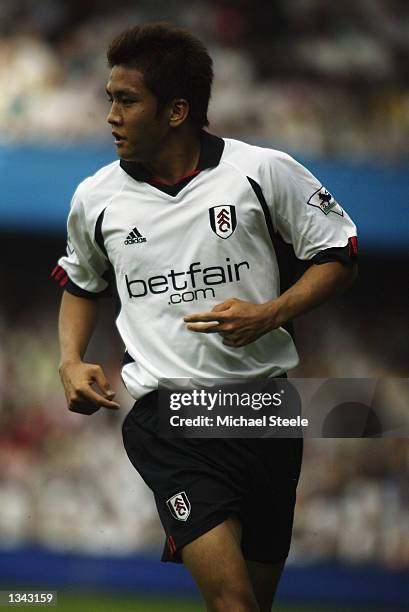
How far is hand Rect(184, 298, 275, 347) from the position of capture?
2.67 metres

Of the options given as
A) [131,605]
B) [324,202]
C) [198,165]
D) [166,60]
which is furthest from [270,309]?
[131,605]

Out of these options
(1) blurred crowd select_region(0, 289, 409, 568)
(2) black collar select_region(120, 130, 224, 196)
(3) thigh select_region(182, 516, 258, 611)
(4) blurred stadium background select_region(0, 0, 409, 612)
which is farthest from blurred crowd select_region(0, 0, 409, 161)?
(3) thigh select_region(182, 516, 258, 611)

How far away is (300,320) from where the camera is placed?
460 centimetres

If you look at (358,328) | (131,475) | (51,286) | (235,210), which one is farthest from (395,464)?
(235,210)

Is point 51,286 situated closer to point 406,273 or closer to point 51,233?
point 51,233

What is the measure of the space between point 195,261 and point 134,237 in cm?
18

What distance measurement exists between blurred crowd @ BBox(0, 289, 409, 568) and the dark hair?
1654mm

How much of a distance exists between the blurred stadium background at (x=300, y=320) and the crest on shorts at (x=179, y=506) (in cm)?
169

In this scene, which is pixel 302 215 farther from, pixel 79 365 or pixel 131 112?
pixel 79 365

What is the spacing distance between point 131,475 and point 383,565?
106 cm

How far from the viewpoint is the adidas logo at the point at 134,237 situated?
296cm

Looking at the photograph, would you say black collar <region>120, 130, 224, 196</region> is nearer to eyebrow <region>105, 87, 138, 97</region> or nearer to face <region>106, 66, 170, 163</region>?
face <region>106, 66, 170, 163</region>

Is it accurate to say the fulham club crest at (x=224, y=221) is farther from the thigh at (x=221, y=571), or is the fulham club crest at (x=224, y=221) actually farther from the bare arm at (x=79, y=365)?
the thigh at (x=221, y=571)

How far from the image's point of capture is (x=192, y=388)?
9.62ft
